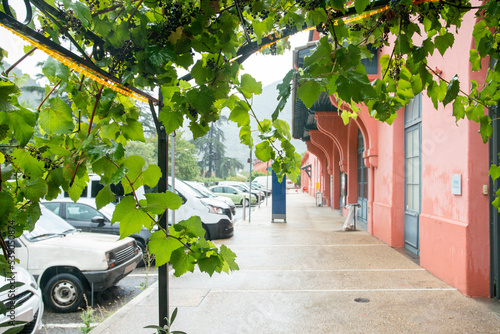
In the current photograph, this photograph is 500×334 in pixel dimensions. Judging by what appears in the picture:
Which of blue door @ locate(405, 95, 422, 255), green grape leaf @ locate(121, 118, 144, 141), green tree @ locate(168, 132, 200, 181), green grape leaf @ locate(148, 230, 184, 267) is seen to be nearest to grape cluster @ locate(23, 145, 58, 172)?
green grape leaf @ locate(121, 118, 144, 141)

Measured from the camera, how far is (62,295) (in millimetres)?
5152

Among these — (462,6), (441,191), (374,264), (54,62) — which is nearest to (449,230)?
(441,191)

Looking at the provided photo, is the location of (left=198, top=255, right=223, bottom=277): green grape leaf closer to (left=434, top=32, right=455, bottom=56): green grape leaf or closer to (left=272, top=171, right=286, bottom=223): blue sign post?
(left=434, top=32, right=455, bottom=56): green grape leaf

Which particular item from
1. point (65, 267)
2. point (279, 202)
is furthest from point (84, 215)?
point (279, 202)

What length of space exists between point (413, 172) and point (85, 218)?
690 centimetres

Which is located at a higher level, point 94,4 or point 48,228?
point 94,4

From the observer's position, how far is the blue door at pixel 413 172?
25.1 ft

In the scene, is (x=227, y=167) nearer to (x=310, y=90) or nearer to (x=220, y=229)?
(x=220, y=229)

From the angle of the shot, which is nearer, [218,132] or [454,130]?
[454,130]

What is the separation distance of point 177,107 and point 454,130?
5.05m

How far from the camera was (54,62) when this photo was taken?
1.36m

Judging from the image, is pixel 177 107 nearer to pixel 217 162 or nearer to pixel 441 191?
pixel 441 191

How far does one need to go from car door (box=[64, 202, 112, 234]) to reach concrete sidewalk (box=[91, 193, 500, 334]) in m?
2.20

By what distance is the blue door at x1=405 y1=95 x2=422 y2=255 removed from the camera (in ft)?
25.1
